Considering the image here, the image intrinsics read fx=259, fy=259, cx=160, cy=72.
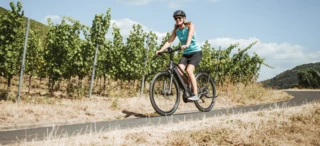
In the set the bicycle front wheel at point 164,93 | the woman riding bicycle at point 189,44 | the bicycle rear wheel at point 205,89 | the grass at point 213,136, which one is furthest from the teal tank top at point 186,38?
the grass at point 213,136

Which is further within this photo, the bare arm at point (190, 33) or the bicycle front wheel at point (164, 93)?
the bicycle front wheel at point (164, 93)

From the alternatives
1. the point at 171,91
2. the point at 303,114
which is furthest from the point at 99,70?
the point at 303,114

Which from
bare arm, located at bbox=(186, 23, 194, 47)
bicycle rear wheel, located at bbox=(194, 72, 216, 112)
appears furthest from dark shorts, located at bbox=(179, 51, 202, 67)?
bicycle rear wheel, located at bbox=(194, 72, 216, 112)

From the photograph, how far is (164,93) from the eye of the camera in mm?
5941

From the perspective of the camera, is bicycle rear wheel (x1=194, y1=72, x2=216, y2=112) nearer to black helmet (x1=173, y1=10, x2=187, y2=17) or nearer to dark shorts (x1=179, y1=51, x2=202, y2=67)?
dark shorts (x1=179, y1=51, x2=202, y2=67)

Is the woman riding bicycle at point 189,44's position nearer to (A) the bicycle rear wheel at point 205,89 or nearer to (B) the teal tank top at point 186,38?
(B) the teal tank top at point 186,38

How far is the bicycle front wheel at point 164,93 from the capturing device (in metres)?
5.77

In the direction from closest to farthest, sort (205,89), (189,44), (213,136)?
(213,136) → (189,44) → (205,89)

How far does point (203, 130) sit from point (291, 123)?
2037 millimetres

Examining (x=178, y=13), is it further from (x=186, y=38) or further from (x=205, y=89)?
(x=205, y=89)

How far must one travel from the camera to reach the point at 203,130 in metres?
3.68

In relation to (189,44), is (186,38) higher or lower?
higher

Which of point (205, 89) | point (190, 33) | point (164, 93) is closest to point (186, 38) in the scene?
point (190, 33)

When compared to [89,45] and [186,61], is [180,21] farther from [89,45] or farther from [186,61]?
[89,45]
